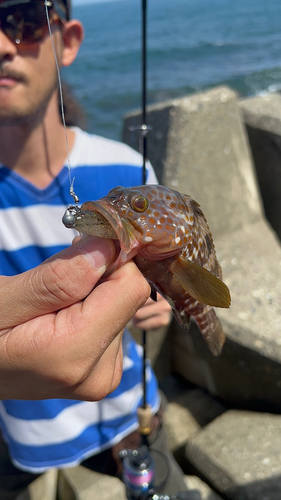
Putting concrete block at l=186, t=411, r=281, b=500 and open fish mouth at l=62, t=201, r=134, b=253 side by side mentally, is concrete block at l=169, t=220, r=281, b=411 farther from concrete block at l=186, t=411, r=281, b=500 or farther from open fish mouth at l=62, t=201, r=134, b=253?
A: open fish mouth at l=62, t=201, r=134, b=253

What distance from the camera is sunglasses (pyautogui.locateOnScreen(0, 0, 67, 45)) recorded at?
2053mm

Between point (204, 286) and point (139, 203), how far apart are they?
1.14 ft

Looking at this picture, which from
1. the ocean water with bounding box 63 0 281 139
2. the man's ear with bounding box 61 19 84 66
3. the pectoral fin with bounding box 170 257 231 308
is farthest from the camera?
the ocean water with bounding box 63 0 281 139

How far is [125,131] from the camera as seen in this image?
4.62 metres

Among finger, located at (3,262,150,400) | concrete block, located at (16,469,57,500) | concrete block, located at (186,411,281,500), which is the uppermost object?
finger, located at (3,262,150,400)

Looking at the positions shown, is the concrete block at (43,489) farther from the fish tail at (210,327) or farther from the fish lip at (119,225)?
the fish lip at (119,225)

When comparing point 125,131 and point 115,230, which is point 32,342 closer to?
point 115,230

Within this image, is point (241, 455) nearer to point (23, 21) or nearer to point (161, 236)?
point (161, 236)

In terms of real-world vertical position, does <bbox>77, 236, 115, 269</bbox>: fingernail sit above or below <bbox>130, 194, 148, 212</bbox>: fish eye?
below

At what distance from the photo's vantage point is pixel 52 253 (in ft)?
7.68

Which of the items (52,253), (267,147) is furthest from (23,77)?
(267,147)

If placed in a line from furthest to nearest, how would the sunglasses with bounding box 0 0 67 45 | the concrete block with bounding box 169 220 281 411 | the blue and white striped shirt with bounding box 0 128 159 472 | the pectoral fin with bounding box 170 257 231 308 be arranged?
1. the concrete block with bounding box 169 220 281 411
2. the blue and white striped shirt with bounding box 0 128 159 472
3. the sunglasses with bounding box 0 0 67 45
4. the pectoral fin with bounding box 170 257 231 308

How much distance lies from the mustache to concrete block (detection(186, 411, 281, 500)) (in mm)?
2786

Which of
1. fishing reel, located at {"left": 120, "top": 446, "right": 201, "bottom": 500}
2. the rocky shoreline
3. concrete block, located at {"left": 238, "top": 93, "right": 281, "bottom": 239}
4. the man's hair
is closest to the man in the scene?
the man's hair
